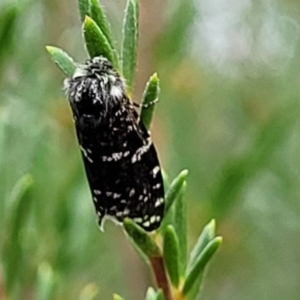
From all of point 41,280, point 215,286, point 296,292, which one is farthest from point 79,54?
point 41,280

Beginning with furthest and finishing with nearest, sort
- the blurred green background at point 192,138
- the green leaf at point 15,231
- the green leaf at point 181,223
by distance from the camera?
the blurred green background at point 192,138 < the green leaf at point 15,231 < the green leaf at point 181,223

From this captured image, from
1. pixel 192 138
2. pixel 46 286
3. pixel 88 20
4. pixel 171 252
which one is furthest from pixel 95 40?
pixel 192 138

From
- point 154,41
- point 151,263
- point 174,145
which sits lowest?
point 174,145

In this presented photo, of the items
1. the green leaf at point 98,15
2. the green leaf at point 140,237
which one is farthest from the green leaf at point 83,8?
the green leaf at point 140,237

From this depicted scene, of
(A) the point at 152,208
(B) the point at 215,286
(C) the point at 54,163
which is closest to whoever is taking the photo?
(A) the point at 152,208

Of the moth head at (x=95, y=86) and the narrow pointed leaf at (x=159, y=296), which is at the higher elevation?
the moth head at (x=95, y=86)

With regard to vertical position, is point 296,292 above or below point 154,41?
below

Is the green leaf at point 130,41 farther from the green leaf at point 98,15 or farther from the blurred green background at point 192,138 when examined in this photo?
the blurred green background at point 192,138

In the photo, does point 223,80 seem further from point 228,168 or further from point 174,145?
point 228,168
